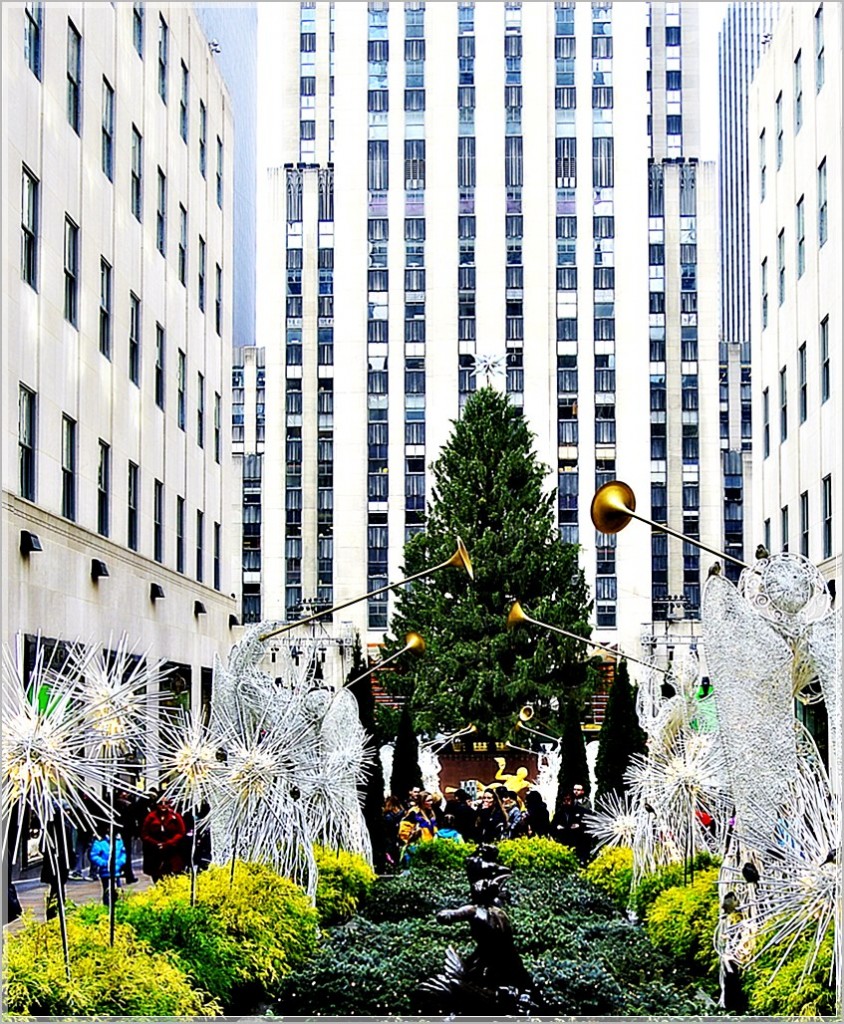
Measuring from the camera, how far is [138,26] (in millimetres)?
33969

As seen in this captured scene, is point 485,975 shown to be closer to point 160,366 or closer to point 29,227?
point 29,227

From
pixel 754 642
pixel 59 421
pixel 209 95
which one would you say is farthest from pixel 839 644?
pixel 209 95

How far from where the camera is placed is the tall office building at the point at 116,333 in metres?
24.2

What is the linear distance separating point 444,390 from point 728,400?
2541 centimetres

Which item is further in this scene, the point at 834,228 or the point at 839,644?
the point at 834,228

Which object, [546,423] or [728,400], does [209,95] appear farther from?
[728,400]

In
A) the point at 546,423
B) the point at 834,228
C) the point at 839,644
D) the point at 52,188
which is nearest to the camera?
the point at 839,644

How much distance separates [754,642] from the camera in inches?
451

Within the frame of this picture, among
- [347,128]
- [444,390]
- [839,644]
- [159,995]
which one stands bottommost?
[159,995]

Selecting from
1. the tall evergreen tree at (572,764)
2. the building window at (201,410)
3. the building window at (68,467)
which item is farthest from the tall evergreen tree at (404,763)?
the building window at (201,410)

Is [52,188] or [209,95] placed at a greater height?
[209,95]

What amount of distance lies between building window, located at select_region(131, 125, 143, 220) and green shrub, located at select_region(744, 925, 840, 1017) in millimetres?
24461

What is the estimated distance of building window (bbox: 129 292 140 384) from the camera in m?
32.7

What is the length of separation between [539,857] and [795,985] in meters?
14.5
